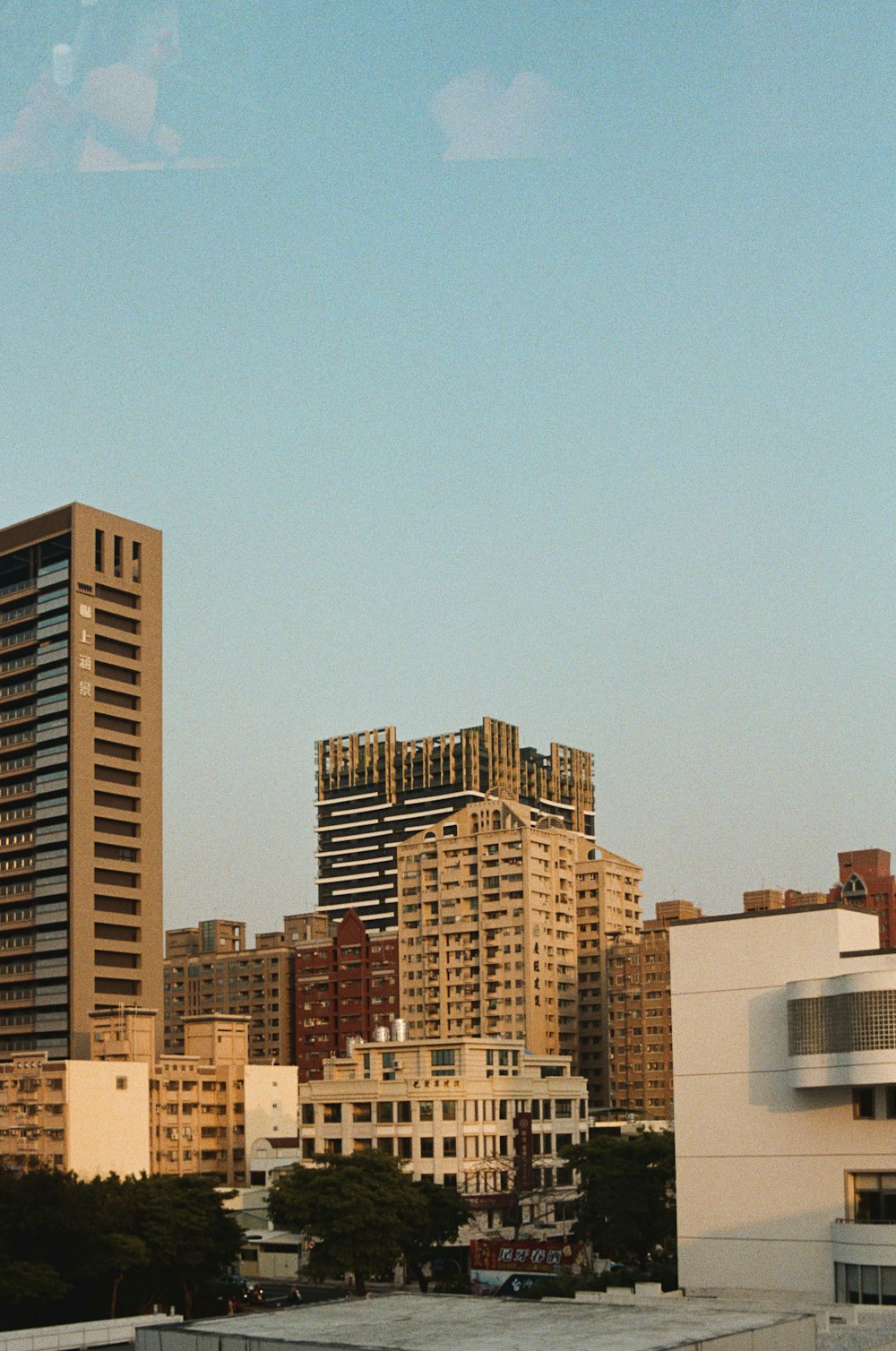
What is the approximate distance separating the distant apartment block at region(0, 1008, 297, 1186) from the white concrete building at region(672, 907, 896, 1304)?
7847cm

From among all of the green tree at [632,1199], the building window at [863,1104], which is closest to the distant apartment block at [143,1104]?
the green tree at [632,1199]

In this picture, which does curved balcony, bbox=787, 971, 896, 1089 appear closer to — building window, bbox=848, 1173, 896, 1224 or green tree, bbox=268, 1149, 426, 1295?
building window, bbox=848, 1173, 896, 1224

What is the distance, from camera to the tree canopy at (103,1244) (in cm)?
7825

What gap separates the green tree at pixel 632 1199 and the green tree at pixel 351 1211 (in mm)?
12687

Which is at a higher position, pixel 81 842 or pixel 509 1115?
pixel 81 842

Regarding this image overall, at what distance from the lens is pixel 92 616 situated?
541ft

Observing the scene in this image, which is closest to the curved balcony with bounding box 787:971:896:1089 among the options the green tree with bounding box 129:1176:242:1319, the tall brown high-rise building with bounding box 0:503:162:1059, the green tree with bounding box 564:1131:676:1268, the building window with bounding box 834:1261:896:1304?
the building window with bounding box 834:1261:896:1304

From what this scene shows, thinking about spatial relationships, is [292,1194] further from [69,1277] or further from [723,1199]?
[723,1199]

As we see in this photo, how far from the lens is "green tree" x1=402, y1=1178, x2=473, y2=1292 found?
105m

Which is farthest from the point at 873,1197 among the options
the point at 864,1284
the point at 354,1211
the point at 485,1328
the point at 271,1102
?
the point at 271,1102

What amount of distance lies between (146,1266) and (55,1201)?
11230 mm

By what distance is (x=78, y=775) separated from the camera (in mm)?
159500

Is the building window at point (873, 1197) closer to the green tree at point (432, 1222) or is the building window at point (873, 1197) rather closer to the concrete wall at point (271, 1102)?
the green tree at point (432, 1222)

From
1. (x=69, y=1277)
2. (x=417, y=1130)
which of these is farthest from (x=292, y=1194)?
(x=417, y=1130)
